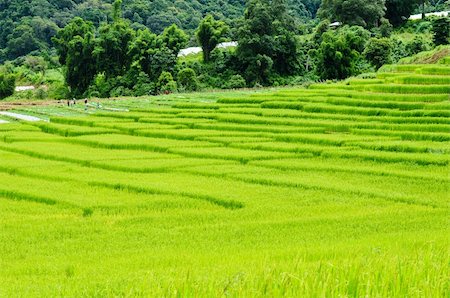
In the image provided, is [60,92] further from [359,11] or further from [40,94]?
[359,11]

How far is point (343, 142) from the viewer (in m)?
20.4

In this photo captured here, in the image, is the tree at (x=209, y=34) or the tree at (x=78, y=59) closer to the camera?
the tree at (x=209, y=34)

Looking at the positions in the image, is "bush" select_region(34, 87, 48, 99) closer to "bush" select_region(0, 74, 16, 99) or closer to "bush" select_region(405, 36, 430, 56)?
"bush" select_region(0, 74, 16, 99)

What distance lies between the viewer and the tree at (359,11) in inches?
2170

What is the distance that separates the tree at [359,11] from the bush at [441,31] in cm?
1090

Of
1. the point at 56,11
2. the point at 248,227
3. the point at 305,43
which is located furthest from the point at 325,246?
the point at 56,11

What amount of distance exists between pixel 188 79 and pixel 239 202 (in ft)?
117

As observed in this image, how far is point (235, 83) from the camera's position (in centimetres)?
4894

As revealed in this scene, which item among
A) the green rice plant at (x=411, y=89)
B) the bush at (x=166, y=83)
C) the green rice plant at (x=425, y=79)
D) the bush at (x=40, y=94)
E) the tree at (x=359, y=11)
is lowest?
the bush at (x=40, y=94)

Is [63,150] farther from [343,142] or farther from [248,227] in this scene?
[248,227]

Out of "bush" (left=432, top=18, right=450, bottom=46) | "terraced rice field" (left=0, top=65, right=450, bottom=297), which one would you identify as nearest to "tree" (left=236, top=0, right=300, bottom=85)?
"bush" (left=432, top=18, right=450, bottom=46)

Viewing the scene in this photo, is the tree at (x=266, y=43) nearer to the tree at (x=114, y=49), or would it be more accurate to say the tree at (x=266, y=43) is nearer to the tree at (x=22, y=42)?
the tree at (x=114, y=49)

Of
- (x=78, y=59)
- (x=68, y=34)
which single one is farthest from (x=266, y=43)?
(x=68, y=34)

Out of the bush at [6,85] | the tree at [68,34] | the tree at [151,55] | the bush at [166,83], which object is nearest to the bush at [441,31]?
the bush at [166,83]
